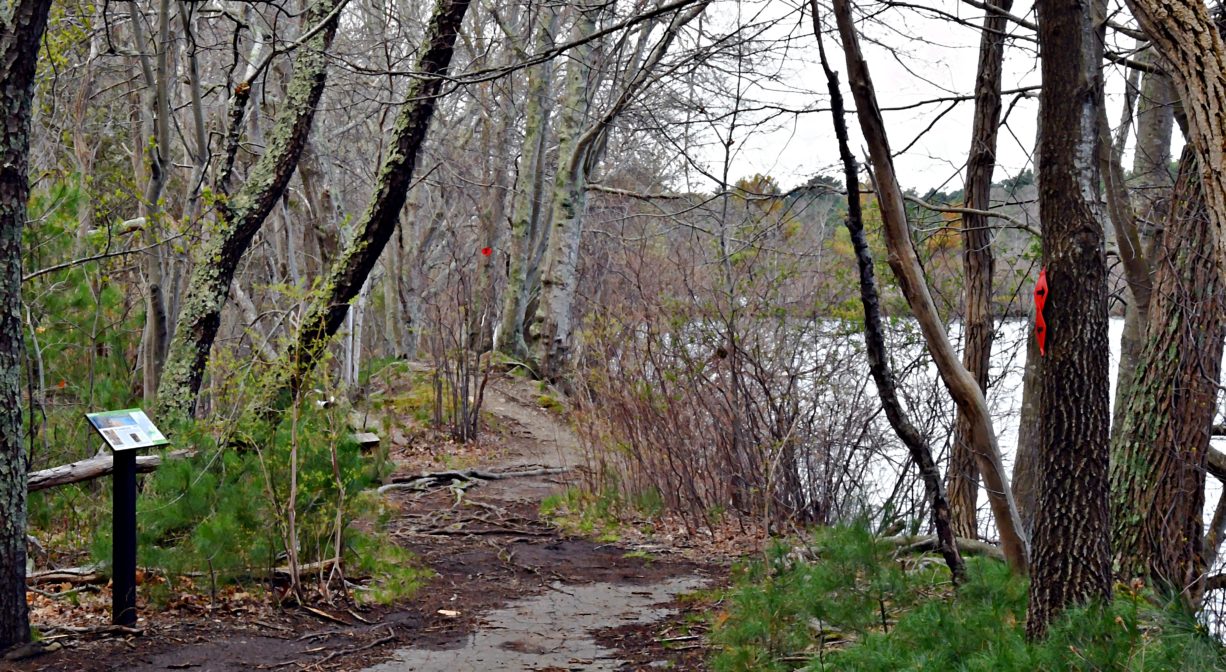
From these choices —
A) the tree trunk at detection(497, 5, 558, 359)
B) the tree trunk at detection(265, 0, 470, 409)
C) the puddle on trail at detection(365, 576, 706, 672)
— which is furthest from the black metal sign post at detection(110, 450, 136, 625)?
the tree trunk at detection(497, 5, 558, 359)

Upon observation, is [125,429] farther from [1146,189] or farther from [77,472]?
[1146,189]

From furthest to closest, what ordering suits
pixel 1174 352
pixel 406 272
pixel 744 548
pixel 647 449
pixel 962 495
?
pixel 406 272
pixel 647 449
pixel 744 548
pixel 962 495
pixel 1174 352

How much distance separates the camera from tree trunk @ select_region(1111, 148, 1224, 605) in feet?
17.0

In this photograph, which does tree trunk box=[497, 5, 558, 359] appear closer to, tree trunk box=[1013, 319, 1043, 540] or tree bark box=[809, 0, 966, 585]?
tree trunk box=[1013, 319, 1043, 540]

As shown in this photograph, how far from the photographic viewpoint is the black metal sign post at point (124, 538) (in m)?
5.27

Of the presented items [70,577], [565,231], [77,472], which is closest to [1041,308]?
[77,472]

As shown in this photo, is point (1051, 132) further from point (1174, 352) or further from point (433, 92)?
point (433, 92)

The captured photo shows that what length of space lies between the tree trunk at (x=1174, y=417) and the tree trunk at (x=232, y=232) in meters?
5.48

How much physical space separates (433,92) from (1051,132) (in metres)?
5.46

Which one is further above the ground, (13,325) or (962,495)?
(13,325)

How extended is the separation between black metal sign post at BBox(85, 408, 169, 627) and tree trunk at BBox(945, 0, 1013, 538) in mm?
4916

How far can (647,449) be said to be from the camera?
9383 mm

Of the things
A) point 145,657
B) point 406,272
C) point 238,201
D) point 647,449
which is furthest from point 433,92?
point 406,272

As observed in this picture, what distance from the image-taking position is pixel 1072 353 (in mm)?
3906
